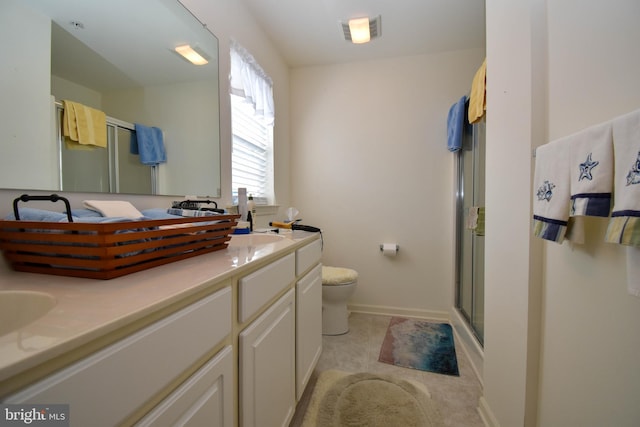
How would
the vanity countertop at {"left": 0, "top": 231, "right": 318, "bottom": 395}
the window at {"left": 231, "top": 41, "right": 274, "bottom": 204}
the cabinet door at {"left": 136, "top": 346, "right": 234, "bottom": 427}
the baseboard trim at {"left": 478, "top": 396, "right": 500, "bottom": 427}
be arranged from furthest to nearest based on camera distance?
the window at {"left": 231, "top": 41, "right": 274, "bottom": 204}
the baseboard trim at {"left": 478, "top": 396, "right": 500, "bottom": 427}
the cabinet door at {"left": 136, "top": 346, "right": 234, "bottom": 427}
the vanity countertop at {"left": 0, "top": 231, "right": 318, "bottom": 395}

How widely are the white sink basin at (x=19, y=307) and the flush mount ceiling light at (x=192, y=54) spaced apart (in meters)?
1.17

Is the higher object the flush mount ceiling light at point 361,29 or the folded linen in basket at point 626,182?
the flush mount ceiling light at point 361,29

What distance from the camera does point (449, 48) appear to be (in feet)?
7.23

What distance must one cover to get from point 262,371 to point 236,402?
0.39 feet

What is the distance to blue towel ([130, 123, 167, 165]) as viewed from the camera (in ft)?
3.36

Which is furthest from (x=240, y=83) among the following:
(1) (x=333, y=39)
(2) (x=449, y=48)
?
(2) (x=449, y=48)

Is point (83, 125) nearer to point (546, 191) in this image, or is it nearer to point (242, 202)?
point (242, 202)

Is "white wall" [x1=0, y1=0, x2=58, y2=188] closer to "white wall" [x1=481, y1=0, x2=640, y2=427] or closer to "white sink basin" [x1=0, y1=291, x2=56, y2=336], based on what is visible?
"white sink basin" [x1=0, y1=291, x2=56, y2=336]

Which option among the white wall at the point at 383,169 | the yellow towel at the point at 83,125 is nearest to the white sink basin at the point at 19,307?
the yellow towel at the point at 83,125

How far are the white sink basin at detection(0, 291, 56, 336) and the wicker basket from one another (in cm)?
8

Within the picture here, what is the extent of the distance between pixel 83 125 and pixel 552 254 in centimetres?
156

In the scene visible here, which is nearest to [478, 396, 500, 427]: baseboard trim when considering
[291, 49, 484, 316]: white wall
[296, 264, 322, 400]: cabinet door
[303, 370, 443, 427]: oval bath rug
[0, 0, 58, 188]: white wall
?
[303, 370, 443, 427]: oval bath rug

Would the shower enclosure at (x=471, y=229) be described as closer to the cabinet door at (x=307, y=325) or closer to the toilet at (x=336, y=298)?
the toilet at (x=336, y=298)

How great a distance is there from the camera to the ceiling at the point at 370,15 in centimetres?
175
